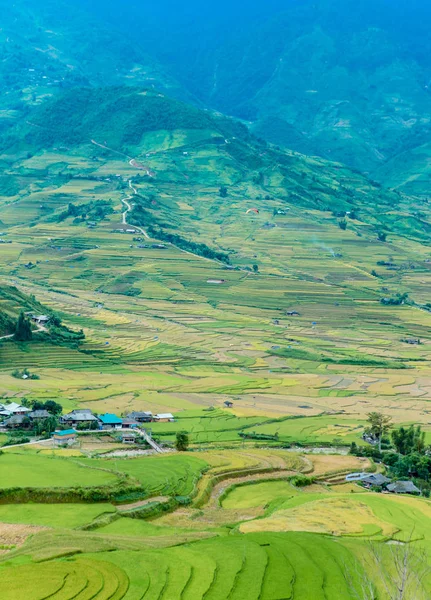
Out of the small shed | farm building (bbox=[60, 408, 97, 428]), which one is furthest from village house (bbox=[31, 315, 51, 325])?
the small shed

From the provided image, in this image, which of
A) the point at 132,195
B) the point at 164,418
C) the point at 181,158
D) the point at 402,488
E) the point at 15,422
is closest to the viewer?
the point at 402,488

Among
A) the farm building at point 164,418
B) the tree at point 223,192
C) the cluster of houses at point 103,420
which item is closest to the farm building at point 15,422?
the cluster of houses at point 103,420

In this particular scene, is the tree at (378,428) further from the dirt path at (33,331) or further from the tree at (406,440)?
the dirt path at (33,331)

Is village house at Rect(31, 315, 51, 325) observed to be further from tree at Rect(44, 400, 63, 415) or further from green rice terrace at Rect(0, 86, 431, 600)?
tree at Rect(44, 400, 63, 415)

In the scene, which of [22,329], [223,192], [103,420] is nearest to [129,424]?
[103,420]

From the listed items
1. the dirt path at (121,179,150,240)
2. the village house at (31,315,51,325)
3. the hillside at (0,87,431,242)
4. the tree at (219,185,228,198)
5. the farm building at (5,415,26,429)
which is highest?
the hillside at (0,87,431,242)

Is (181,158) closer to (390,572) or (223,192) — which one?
(223,192)

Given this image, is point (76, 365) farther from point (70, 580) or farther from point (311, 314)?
point (70, 580)
